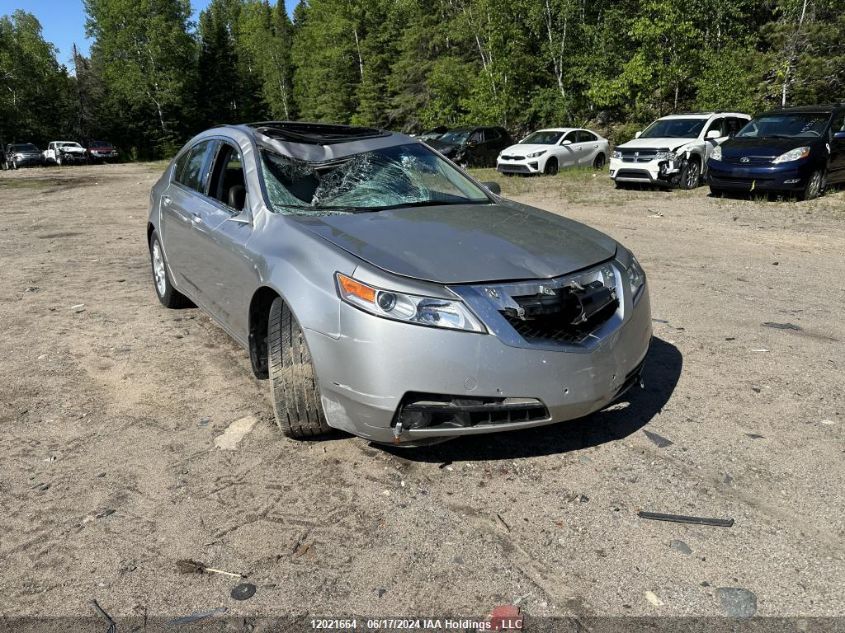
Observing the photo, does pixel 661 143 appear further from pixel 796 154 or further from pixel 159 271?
pixel 159 271

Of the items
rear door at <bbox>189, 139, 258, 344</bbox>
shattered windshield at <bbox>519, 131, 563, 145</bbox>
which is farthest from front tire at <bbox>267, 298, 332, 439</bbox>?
shattered windshield at <bbox>519, 131, 563, 145</bbox>

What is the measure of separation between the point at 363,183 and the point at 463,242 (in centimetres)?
113

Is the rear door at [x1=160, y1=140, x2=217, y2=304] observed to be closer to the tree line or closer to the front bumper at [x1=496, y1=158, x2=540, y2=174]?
the front bumper at [x1=496, y1=158, x2=540, y2=174]

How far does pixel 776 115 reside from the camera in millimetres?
13133

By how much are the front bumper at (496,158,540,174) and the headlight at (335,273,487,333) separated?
57.1 ft

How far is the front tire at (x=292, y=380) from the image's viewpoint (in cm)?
312


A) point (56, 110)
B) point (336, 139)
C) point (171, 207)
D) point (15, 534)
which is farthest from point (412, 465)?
point (56, 110)

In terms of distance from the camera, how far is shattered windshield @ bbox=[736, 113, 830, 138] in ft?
40.4

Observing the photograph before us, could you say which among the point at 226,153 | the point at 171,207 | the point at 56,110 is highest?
the point at 56,110

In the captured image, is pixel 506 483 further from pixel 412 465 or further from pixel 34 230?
pixel 34 230

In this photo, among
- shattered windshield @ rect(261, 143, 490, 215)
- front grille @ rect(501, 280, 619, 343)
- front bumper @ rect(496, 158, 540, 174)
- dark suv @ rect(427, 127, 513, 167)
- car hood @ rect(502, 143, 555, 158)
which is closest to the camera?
front grille @ rect(501, 280, 619, 343)

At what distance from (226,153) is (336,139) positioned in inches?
30.3

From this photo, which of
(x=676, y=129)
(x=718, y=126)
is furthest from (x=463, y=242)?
(x=718, y=126)

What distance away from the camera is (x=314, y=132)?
4.68 m
